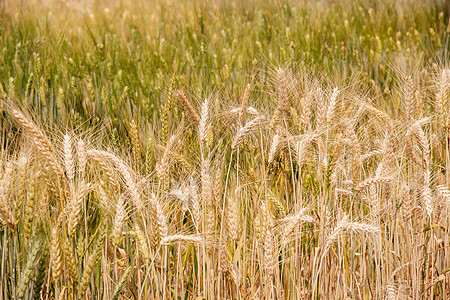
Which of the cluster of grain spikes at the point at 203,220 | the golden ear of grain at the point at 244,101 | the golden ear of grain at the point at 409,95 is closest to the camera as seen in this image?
the cluster of grain spikes at the point at 203,220

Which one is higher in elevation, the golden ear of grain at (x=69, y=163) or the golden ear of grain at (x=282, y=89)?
the golden ear of grain at (x=282, y=89)

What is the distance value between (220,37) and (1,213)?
273cm

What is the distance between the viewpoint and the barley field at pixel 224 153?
1459mm

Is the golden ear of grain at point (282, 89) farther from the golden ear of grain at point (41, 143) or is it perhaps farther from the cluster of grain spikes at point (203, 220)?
the golden ear of grain at point (41, 143)

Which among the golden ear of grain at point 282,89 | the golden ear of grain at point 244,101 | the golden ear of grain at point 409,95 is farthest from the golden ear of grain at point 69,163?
the golden ear of grain at point 409,95

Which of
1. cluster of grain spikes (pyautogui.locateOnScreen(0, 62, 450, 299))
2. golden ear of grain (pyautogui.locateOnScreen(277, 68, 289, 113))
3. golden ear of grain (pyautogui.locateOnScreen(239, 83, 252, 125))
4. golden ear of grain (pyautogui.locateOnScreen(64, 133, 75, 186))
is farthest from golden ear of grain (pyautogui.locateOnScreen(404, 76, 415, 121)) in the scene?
golden ear of grain (pyautogui.locateOnScreen(64, 133, 75, 186))

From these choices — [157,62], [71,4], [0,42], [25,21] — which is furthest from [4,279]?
[71,4]

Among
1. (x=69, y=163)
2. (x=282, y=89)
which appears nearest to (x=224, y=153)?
(x=282, y=89)

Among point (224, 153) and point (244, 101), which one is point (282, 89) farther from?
point (224, 153)

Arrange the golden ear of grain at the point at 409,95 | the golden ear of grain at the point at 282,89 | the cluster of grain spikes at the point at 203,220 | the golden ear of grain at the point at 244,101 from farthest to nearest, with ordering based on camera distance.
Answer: the golden ear of grain at the point at 409,95
the golden ear of grain at the point at 282,89
the golden ear of grain at the point at 244,101
the cluster of grain spikes at the point at 203,220

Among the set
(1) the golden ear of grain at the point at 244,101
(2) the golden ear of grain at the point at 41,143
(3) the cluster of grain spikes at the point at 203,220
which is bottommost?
(3) the cluster of grain spikes at the point at 203,220

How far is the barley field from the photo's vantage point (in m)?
1.46

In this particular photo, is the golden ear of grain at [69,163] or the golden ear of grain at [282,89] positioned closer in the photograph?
the golden ear of grain at [69,163]

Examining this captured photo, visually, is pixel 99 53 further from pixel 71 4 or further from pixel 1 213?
pixel 71 4
